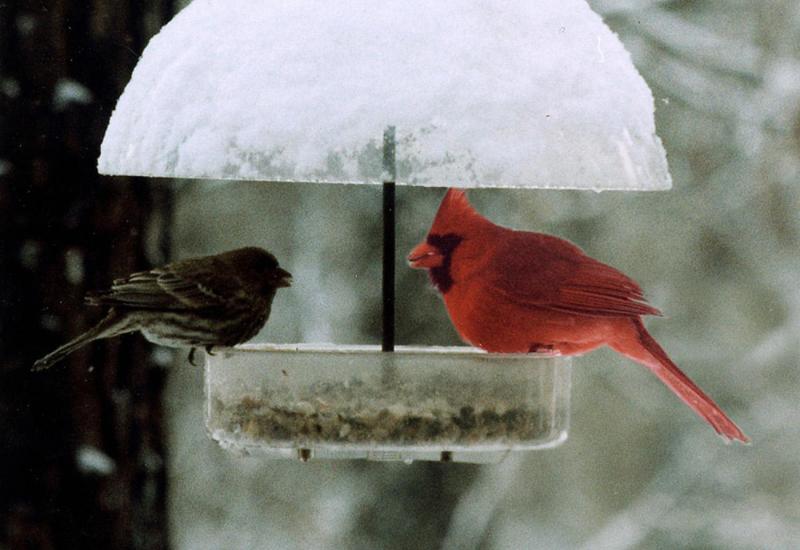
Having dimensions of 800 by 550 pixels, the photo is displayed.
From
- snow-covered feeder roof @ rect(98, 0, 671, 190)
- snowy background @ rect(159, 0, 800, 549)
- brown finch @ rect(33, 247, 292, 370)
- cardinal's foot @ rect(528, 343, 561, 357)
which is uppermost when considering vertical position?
snow-covered feeder roof @ rect(98, 0, 671, 190)

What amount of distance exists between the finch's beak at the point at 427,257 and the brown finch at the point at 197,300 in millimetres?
365

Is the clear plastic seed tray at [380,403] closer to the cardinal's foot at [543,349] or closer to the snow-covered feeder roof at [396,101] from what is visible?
the cardinal's foot at [543,349]

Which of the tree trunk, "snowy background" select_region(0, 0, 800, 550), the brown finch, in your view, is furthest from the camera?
"snowy background" select_region(0, 0, 800, 550)

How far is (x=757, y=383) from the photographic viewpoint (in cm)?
947

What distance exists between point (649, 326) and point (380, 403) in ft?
19.8

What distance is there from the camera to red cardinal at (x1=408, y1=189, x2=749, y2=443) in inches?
142

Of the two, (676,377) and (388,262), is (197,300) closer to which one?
(388,262)

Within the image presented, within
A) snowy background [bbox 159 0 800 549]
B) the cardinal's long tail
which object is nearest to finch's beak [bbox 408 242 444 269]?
the cardinal's long tail

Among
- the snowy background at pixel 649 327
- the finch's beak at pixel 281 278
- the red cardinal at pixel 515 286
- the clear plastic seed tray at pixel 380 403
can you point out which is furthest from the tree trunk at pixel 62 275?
the red cardinal at pixel 515 286

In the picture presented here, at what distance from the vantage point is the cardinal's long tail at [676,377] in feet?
12.4

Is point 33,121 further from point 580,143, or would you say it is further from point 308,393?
point 580,143

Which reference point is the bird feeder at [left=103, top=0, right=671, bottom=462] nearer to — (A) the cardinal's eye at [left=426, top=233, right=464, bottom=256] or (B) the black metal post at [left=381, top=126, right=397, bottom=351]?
(B) the black metal post at [left=381, top=126, right=397, bottom=351]

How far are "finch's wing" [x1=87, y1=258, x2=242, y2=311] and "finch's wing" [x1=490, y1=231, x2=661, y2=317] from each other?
710 millimetres

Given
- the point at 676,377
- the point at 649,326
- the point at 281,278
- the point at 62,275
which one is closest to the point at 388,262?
the point at 281,278
